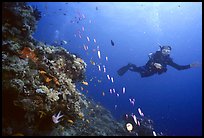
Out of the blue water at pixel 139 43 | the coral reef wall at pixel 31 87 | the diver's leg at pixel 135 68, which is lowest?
the coral reef wall at pixel 31 87

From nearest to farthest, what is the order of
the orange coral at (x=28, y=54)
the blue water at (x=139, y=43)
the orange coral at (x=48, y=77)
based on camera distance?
the orange coral at (x=48, y=77) → the orange coral at (x=28, y=54) → the blue water at (x=139, y=43)

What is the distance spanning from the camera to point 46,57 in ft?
29.7

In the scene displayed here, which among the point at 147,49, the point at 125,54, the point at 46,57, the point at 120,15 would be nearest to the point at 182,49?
the point at 147,49

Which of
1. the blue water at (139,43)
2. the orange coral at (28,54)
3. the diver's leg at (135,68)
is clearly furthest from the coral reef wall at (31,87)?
the blue water at (139,43)

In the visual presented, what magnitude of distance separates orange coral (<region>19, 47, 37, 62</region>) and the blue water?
3959 centimetres

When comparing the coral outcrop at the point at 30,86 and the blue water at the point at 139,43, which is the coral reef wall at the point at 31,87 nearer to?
the coral outcrop at the point at 30,86

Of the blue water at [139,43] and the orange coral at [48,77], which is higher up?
the blue water at [139,43]

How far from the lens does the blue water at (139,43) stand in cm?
5419

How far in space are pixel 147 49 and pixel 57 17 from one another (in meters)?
64.8

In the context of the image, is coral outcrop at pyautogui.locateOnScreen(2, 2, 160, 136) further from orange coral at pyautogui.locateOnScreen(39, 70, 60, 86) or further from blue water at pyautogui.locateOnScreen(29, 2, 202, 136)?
blue water at pyautogui.locateOnScreen(29, 2, 202, 136)

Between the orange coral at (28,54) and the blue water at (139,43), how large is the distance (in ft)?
130

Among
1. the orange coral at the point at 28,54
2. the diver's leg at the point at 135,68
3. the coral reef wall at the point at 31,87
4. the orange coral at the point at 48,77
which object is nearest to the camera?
the coral reef wall at the point at 31,87

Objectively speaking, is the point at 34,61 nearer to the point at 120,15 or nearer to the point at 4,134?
the point at 4,134

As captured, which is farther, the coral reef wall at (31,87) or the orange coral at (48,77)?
the orange coral at (48,77)
